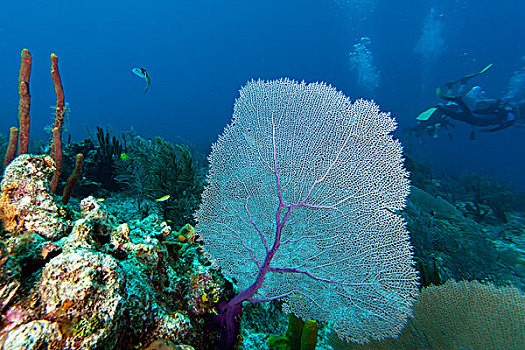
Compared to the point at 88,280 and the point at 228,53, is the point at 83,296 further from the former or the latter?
the point at 228,53

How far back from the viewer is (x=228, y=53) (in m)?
90.2

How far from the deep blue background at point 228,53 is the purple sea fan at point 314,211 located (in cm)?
4300

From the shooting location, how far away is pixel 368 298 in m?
2.42

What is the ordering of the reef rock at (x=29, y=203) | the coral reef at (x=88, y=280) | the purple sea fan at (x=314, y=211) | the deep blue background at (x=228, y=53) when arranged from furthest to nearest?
the deep blue background at (x=228, y=53) → the purple sea fan at (x=314, y=211) → the reef rock at (x=29, y=203) → the coral reef at (x=88, y=280)

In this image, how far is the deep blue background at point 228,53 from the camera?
51844mm

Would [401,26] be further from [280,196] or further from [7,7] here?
[7,7]

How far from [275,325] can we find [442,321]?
6.25ft

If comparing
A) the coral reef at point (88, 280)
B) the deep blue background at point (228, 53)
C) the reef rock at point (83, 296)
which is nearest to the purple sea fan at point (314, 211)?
the coral reef at point (88, 280)

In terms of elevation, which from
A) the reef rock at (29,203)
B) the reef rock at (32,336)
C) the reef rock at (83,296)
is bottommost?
the reef rock at (32,336)

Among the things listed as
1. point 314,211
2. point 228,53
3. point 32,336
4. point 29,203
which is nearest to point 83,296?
point 32,336

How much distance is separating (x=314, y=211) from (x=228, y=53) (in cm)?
10009

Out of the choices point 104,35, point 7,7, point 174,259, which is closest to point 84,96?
point 104,35

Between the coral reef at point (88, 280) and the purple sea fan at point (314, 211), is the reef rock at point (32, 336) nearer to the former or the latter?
the coral reef at point (88, 280)

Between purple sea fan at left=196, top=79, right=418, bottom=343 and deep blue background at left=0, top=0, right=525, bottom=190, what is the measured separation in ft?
141
